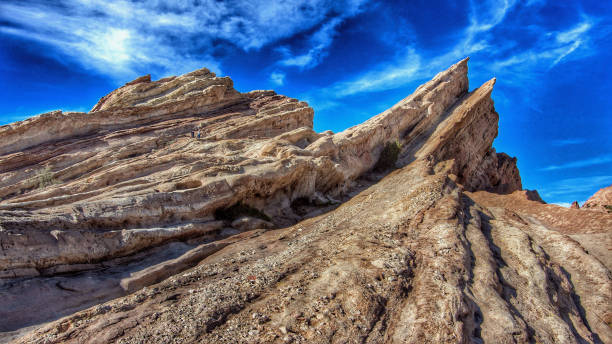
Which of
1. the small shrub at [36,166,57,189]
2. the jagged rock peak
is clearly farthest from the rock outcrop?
the small shrub at [36,166,57,189]

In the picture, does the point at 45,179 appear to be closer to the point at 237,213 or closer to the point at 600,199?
the point at 237,213

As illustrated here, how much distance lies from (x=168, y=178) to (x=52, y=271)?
331 inches

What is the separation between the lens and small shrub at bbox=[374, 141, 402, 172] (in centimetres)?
3638

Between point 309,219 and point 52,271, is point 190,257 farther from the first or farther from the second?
point 309,219

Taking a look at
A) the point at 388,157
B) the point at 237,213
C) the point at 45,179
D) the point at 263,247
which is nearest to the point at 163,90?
the point at 45,179

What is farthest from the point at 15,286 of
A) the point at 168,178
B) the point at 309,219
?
the point at 309,219

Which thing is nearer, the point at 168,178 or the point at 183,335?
the point at 183,335

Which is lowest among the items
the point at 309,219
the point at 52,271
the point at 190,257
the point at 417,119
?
the point at 52,271

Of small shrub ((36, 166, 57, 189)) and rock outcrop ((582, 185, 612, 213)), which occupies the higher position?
rock outcrop ((582, 185, 612, 213))

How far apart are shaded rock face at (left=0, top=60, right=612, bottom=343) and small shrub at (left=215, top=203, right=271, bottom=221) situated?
0.15m

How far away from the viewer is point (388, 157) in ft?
120

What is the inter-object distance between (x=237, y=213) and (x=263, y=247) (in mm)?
4702

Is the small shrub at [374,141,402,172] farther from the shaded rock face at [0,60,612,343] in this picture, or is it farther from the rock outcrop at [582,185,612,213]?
the rock outcrop at [582,185,612,213]

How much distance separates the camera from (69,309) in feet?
41.0
